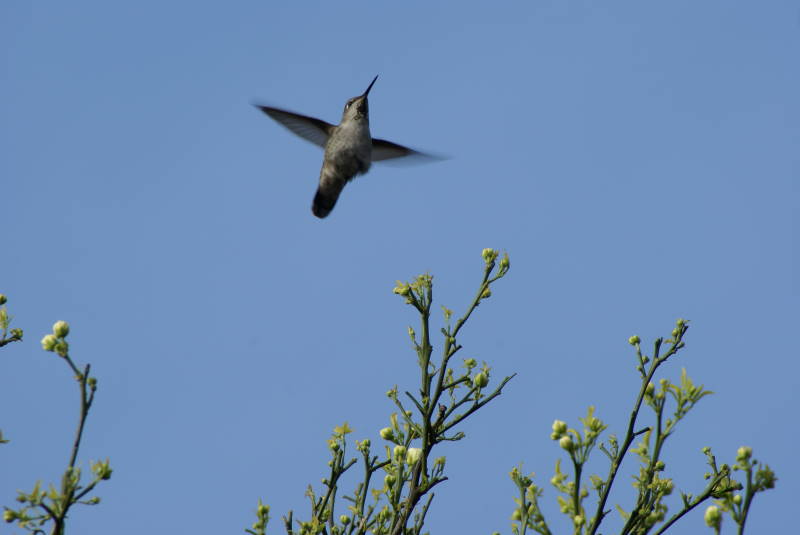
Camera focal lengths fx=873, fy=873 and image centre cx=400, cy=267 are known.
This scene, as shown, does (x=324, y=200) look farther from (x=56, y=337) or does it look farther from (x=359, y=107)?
(x=56, y=337)

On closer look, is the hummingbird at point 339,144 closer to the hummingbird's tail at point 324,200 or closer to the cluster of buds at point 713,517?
the hummingbird's tail at point 324,200

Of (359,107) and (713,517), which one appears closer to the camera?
(713,517)

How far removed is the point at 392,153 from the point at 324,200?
1.24m

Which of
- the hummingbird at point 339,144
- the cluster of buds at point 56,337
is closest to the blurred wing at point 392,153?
the hummingbird at point 339,144

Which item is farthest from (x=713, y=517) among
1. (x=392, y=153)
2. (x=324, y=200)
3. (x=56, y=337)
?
(x=392, y=153)

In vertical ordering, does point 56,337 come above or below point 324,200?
below

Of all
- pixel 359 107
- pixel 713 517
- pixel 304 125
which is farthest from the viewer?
pixel 304 125

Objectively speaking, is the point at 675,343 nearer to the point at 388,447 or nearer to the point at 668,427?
the point at 668,427

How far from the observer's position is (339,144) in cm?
963

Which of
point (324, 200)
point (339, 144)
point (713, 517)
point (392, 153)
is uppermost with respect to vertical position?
point (392, 153)

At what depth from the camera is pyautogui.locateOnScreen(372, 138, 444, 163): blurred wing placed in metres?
10.3

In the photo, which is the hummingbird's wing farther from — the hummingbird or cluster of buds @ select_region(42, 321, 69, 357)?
cluster of buds @ select_region(42, 321, 69, 357)

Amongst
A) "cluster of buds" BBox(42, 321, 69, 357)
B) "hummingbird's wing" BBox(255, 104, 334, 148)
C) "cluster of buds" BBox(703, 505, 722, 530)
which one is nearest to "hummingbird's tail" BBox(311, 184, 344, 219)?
"hummingbird's wing" BBox(255, 104, 334, 148)

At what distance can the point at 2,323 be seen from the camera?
17.1 feet
